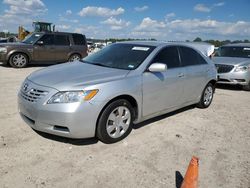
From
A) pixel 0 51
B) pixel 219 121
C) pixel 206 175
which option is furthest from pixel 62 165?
pixel 0 51

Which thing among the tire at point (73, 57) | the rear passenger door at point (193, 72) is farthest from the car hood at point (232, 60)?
the tire at point (73, 57)

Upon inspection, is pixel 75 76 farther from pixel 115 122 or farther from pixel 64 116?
pixel 115 122

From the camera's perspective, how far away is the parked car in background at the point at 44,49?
11.3 m

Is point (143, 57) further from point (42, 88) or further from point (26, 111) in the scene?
point (26, 111)

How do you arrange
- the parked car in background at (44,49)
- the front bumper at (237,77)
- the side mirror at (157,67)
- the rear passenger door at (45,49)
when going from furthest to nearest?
the rear passenger door at (45,49), the parked car in background at (44,49), the front bumper at (237,77), the side mirror at (157,67)

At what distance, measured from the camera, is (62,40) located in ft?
42.0

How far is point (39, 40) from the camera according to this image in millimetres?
11977

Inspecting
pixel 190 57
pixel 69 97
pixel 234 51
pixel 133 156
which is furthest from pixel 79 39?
pixel 133 156

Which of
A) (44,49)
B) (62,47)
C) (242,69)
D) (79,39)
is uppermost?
(79,39)

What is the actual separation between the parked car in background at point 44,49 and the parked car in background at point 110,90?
25.7 ft

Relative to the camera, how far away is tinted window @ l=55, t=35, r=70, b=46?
12609mm

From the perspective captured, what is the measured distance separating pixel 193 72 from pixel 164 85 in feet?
3.60

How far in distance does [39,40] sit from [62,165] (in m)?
10.1

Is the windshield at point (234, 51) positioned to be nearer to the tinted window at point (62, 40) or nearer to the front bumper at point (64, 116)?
the tinted window at point (62, 40)
